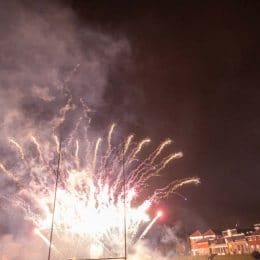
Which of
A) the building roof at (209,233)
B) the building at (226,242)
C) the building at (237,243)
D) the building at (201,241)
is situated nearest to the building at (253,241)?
the building at (226,242)

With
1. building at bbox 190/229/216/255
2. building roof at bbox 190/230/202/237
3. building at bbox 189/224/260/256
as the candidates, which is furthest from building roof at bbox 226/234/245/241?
building roof at bbox 190/230/202/237

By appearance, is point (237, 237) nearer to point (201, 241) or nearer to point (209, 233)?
point (201, 241)

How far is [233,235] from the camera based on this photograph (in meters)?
71.4

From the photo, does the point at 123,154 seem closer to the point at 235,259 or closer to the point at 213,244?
the point at 235,259

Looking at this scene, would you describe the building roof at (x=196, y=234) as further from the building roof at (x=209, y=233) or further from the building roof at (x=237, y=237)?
the building roof at (x=237, y=237)

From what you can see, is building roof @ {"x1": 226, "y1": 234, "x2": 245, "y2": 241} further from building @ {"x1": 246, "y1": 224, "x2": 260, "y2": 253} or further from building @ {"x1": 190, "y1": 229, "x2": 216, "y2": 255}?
building @ {"x1": 190, "y1": 229, "x2": 216, "y2": 255}

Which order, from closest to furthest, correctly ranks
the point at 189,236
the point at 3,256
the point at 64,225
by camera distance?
1. the point at 64,225
2. the point at 3,256
3. the point at 189,236

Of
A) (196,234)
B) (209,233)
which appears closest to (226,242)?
(209,233)

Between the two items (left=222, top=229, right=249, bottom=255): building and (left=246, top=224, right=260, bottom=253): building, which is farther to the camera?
(left=222, top=229, right=249, bottom=255): building

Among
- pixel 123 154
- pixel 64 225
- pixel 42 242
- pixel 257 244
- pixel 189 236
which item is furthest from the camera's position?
pixel 189 236

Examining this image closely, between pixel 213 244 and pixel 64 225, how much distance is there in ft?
179

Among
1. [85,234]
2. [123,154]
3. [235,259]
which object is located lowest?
[235,259]

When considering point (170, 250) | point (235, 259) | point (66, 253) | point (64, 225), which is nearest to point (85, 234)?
point (64, 225)

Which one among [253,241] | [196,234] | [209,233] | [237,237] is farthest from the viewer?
[209,233]
